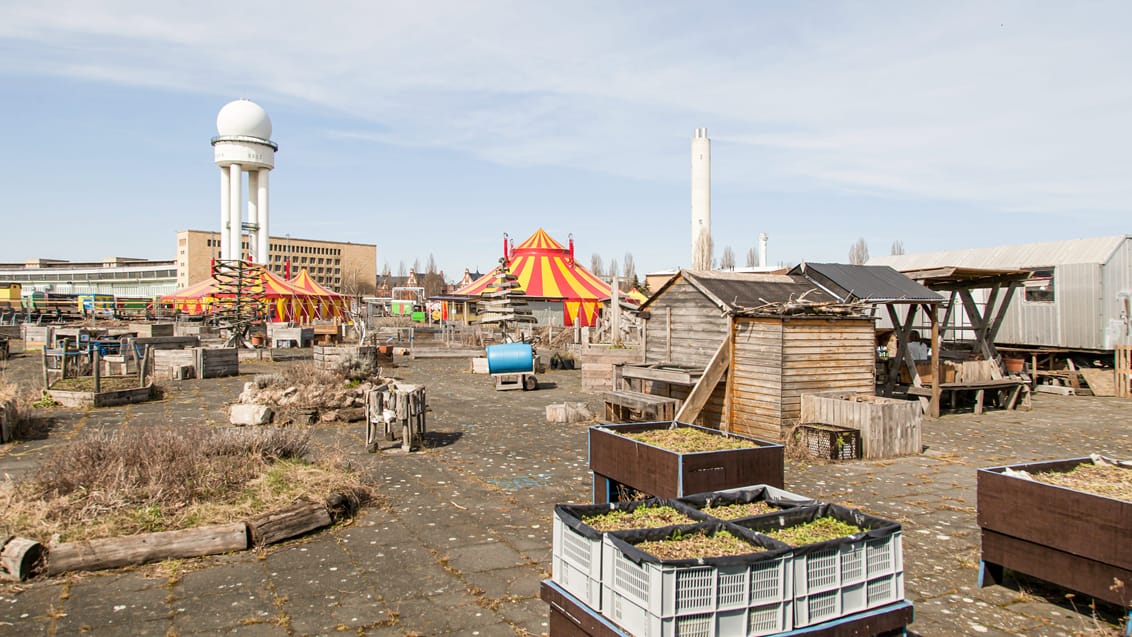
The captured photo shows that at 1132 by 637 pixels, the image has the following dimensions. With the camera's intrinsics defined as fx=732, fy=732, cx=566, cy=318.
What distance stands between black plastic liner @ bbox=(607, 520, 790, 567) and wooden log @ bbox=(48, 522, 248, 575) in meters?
4.91

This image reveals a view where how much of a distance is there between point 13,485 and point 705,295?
40.1ft

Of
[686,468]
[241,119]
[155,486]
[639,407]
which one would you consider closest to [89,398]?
[155,486]

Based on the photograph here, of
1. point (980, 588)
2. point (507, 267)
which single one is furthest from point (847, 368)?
point (507, 267)

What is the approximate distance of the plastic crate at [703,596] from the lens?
147 inches

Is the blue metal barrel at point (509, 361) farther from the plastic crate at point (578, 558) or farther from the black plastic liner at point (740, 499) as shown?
the plastic crate at point (578, 558)

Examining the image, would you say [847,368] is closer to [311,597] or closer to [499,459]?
[499,459]

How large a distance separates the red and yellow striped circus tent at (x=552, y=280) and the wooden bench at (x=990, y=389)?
28.8m

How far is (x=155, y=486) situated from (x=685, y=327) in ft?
37.8

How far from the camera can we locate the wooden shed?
14039 millimetres

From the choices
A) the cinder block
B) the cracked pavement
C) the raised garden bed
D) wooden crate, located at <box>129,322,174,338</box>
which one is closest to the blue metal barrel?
the cracked pavement

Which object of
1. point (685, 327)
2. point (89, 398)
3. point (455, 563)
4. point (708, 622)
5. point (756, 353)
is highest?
point (685, 327)

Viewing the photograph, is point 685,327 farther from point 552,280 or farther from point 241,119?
point 241,119

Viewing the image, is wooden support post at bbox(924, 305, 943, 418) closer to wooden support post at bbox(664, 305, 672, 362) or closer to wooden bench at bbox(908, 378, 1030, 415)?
wooden bench at bbox(908, 378, 1030, 415)

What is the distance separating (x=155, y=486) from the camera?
7.94 meters
